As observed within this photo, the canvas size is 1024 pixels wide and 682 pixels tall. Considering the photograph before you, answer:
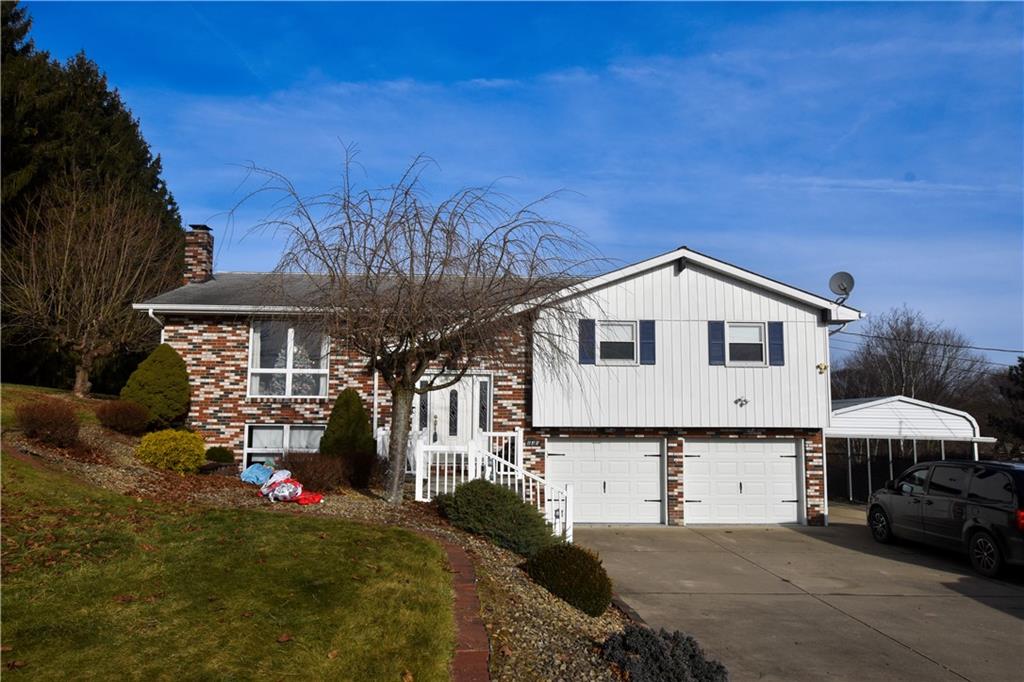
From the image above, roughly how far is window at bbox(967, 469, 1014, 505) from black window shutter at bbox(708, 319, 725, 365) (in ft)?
20.1

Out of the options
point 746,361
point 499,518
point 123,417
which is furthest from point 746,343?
point 123,417

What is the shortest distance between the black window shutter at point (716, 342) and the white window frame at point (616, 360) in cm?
167

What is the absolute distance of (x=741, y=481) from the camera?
58.9ft

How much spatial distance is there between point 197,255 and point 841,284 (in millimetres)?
16353

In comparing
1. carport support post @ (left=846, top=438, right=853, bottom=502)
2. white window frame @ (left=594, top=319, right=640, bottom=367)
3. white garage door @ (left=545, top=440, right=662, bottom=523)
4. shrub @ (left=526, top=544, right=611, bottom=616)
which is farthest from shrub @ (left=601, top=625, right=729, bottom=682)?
carport support post @ (left=846, top=438, right=853, bottom=502)

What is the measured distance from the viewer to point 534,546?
31.1ft

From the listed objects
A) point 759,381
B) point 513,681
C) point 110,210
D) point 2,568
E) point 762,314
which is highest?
point 110,210

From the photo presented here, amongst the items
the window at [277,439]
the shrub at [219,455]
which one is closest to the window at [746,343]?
the window at [277,439]

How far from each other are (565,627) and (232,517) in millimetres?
4139

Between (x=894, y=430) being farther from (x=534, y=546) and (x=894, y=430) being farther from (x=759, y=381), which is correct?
(x=534, y=546)

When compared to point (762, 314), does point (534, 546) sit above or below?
below

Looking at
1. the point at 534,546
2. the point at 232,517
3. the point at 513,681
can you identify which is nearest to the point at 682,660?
the point at 513,681

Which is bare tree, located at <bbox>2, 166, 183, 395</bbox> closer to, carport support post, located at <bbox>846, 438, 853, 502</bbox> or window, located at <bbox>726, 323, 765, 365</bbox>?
window, located at <bbox>726, 323, 765, 365</bbox>

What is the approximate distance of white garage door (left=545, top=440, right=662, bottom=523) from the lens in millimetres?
17625
